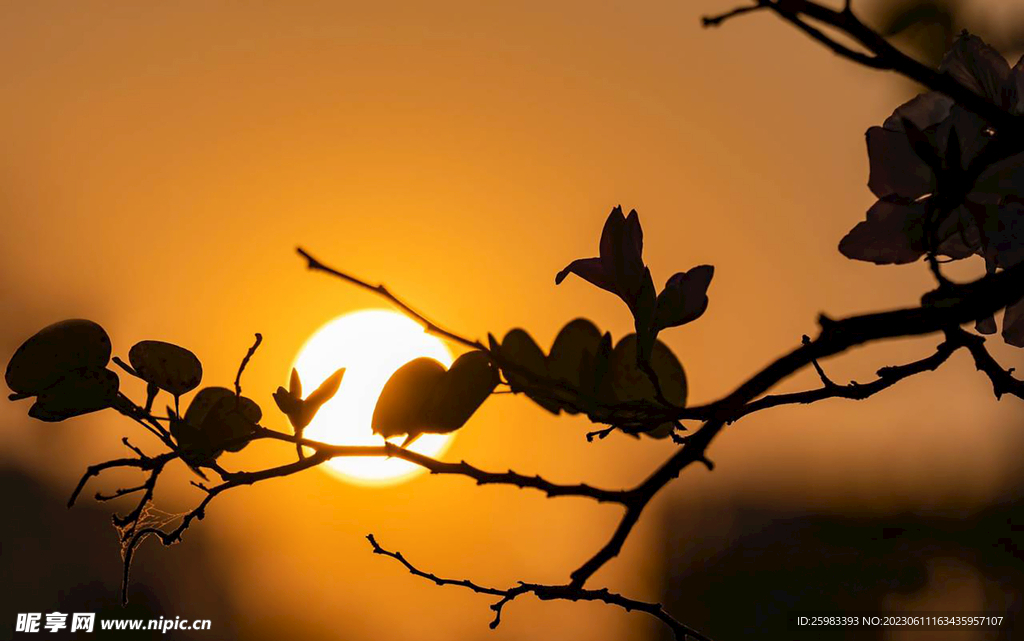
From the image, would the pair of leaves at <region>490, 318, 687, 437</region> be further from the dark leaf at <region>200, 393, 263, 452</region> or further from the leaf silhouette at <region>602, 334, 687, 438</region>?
the dark leaf at <region>200, 393, 263, 452</region>

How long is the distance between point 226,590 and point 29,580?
10.5ft

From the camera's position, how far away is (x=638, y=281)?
61cm

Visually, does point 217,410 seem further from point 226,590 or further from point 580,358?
point 226,590

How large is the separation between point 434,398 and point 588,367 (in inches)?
4.1

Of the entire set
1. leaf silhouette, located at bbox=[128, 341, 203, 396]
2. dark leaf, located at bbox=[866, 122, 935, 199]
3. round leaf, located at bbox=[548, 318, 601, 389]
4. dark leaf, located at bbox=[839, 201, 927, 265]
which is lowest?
leaf silhouette, located at bbox=[128, 341, 203, 396]

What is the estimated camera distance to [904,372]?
67 cm

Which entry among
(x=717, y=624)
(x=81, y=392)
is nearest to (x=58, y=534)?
(x=717, y=624)

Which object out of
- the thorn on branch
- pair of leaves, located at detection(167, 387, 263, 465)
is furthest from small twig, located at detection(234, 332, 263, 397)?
the thorn on branch

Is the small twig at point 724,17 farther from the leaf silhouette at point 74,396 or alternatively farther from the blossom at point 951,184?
the leaf silhouette at point 74,396

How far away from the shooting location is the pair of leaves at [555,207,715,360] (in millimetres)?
604

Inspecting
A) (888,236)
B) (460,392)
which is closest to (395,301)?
(460,392)

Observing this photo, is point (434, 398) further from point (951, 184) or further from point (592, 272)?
point (951, 184)

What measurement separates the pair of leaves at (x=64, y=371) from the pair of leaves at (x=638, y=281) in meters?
0.32

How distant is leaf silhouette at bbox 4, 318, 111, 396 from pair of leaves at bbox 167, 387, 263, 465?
0.23 ft
